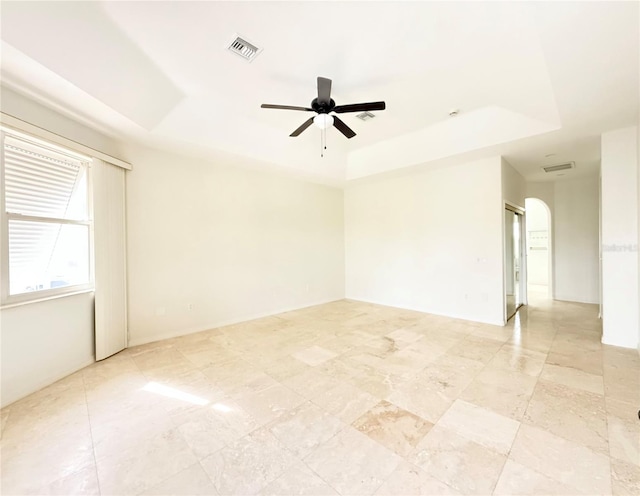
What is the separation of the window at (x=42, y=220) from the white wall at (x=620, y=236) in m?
6.93

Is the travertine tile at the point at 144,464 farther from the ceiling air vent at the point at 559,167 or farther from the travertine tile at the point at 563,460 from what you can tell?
the ceiling air vent at the point at 559,167

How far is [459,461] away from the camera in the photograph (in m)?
1.72

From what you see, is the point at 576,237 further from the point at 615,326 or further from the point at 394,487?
the point at 394,487

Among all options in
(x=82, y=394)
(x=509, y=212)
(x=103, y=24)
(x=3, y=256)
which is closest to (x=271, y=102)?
(x=103, y=24)

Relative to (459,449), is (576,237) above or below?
above

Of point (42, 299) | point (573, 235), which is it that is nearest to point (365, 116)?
point (42, 299)

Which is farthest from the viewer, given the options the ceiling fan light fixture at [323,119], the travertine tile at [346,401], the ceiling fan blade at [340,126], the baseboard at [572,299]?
the baseboard at [572,299]

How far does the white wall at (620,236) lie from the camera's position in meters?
3.52

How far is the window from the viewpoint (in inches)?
98.5

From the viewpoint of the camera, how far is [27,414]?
2.25 m

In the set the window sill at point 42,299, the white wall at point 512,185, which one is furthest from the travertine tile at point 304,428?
the white wall at point 512,185

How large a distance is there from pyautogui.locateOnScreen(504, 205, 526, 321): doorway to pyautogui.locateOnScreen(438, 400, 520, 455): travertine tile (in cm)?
318

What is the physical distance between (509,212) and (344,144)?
3.44 meters

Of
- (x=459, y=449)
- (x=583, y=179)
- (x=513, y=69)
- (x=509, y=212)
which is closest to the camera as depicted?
(x=459, y=449)
